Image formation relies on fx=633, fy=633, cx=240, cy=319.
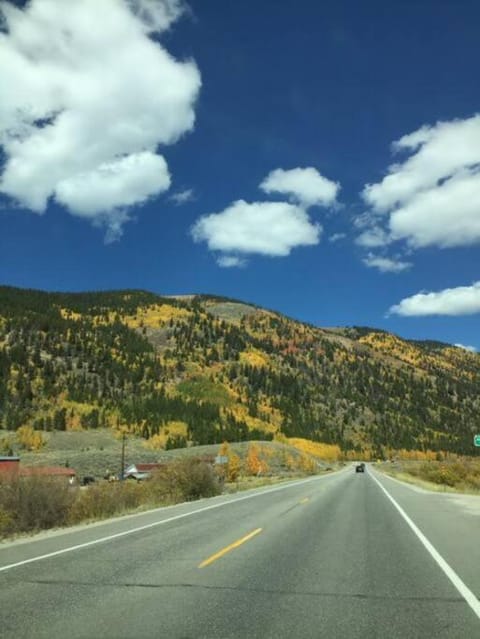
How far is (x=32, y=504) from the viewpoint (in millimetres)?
16922

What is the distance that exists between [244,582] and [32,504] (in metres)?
10.0

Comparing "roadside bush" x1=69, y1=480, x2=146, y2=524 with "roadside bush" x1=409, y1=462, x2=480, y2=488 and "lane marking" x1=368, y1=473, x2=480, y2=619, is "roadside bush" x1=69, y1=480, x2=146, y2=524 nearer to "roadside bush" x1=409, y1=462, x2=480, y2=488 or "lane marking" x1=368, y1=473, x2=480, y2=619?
"lane marking" x1=368, y1=473, x2=480, y2=619

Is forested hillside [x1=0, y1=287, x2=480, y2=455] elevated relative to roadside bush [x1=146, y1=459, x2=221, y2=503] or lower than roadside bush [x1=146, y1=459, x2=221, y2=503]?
elevated

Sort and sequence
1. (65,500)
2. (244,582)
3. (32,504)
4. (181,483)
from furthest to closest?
(181,483)
(65,500)
(32,504)
(244,582)

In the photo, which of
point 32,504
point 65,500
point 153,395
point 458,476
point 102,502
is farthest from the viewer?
point 153,395

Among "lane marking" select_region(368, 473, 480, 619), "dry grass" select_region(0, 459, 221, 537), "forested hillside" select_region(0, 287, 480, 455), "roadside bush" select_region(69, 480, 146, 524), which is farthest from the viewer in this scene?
"forested hillside" select_region(0, 287, 480, 455)

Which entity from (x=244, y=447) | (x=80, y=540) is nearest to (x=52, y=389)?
(x=244, y=447)

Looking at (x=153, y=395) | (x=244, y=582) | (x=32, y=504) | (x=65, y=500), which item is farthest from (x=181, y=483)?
(x=153, y=395)

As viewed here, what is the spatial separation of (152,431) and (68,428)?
15976mm

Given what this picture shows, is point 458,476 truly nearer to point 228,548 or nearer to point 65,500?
point 65,500

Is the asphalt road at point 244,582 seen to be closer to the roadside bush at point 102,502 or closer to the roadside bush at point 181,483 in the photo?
the roadside bush at point 102,502

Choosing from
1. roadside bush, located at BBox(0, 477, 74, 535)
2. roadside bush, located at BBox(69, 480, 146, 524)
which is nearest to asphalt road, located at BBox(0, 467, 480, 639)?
roadside bush, located at BBox(0, 477, 74, 535)

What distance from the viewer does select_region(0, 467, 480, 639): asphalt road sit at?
6508 millimetres

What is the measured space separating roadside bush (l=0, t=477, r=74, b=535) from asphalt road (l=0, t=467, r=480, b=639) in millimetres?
1733
